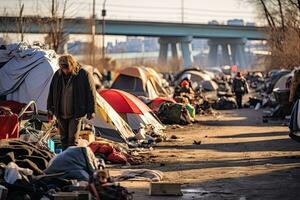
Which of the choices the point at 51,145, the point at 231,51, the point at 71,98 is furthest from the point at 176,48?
the point at 71,98

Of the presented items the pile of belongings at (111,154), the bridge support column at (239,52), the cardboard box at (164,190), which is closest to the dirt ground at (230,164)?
the cardboard box at (164,190)

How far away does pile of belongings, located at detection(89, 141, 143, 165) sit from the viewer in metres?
14.5

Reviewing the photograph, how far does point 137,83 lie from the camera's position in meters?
34.8

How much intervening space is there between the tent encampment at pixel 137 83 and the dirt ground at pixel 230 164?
1003cm

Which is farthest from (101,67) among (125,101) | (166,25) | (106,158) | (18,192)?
(18,192)

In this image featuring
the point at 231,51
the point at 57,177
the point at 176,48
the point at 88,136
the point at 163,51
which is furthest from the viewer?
the point at 231,51

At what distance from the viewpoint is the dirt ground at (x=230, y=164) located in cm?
1116

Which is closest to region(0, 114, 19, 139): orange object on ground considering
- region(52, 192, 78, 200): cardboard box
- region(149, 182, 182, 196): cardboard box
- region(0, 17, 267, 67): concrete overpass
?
region(149, 182, 182, 196): cardboard box

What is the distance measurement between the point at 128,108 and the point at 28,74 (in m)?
3.70

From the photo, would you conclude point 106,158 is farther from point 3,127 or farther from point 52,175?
point 52,175

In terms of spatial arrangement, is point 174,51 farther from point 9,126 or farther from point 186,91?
point 9,126

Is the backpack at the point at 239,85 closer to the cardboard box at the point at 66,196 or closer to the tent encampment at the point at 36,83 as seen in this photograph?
the tent encampment at the point at 36,83

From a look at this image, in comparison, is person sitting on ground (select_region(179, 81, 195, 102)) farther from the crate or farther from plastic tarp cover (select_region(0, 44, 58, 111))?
the crate

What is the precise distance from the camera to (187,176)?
12.9 m
